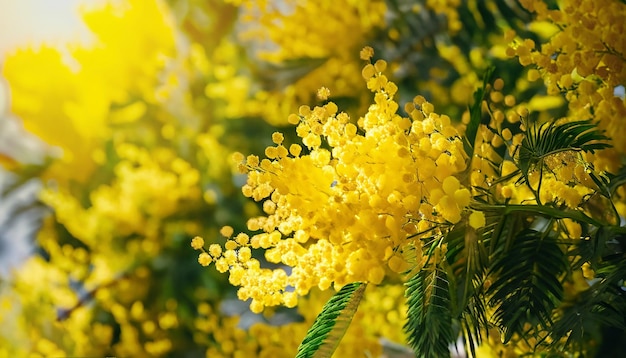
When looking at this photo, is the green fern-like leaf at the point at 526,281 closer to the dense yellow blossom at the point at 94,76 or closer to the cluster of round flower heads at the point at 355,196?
the cluster of round flower heads at the point at 355,196

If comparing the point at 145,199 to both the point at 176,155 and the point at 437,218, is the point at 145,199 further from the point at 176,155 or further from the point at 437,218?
the point at 437,218

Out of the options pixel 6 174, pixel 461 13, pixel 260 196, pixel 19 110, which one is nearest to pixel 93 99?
pixel 19 110

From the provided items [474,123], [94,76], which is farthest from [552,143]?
[94,76]

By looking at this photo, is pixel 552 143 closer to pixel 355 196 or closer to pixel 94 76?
pixel 355 196

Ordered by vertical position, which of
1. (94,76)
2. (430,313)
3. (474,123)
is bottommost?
(430,313)

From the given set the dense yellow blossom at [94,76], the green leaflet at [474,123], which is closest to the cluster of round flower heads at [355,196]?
the green leaflet at [474,123]

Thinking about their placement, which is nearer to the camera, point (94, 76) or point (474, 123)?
point (474, 123)
